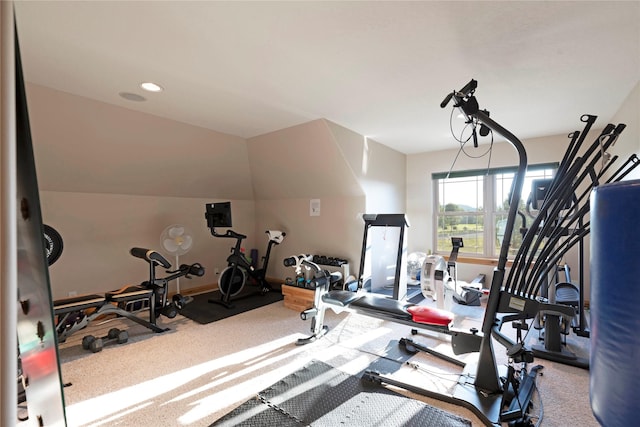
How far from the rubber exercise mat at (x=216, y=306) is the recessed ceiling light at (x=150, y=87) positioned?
256 centimetres

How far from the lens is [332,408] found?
2.03m

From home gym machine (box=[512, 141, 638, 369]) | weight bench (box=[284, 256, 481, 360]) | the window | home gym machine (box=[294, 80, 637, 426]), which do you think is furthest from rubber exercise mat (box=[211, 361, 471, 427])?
the window

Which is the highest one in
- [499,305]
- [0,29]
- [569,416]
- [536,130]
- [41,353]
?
[536,130]

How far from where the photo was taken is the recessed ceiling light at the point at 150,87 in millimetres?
2707

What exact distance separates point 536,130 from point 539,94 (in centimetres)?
147

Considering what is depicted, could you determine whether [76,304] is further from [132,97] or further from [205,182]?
[205,182]

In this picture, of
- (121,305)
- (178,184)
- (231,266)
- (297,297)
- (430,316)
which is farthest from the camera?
(178,184)

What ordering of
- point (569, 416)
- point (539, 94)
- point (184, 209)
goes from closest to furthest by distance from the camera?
1. point (569, 416)
2. point (539, 94)
3. point (184, 209)

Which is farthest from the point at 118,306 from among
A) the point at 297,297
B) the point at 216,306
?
the point at 297,297

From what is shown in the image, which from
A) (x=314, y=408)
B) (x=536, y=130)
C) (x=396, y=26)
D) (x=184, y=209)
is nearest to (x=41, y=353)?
(x=314, y=408)

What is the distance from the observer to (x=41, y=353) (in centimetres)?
51

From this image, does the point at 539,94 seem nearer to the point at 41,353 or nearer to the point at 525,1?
the point at 525,1

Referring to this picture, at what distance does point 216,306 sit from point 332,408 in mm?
2624

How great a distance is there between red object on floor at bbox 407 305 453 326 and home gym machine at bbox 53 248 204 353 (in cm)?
262
